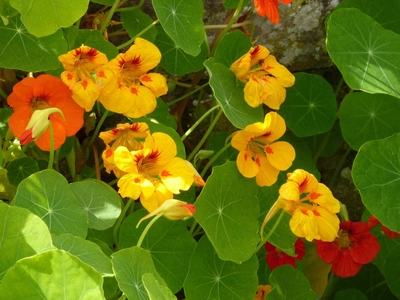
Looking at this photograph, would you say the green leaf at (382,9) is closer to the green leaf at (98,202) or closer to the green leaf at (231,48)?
the green leaf at (231,48)

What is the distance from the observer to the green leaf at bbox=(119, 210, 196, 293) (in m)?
1.65

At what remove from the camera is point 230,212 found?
5.43 ft

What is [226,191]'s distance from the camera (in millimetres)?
1657

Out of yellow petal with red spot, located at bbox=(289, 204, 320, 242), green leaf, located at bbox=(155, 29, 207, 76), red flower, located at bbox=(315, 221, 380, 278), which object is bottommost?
red flower, located at bbox=(315, 221, 380, 278)

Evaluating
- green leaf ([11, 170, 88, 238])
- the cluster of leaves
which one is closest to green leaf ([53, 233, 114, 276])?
the cluster of leaves

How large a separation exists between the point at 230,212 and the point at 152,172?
0.90ft

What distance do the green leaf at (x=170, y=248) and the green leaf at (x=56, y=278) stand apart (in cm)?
59

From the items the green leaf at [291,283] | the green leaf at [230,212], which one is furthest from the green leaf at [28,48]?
the green leaf at [291,283]

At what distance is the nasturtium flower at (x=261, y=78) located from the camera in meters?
1.69

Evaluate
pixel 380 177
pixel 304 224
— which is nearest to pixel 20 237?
pixel 304 224

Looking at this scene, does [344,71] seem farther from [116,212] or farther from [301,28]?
[116,212]

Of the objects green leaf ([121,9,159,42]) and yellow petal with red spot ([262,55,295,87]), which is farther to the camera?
green leaf ([121,9,159,42])

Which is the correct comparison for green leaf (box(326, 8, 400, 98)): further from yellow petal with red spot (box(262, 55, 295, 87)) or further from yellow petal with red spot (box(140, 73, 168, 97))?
yellow petal with red spot (box(140, 73, 168, 97))

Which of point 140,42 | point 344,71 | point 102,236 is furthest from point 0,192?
point 344,71
